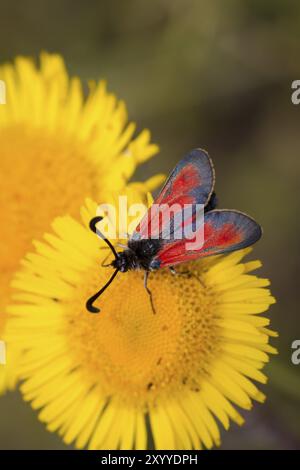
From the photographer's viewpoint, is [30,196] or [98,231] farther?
[30,196]

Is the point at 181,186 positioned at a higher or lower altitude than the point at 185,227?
higher

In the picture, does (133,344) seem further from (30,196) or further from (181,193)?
(30,196)

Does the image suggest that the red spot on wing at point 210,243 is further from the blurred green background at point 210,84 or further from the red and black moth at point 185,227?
the blurred green background at point 210,84

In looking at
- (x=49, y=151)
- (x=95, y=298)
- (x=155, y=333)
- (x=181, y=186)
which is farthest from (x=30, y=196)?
(x=155, y=333)

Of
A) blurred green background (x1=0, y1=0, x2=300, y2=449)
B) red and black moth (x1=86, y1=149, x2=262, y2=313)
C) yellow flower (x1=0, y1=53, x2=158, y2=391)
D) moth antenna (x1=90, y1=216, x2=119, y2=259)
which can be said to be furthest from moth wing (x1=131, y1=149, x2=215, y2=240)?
blurred green background (x1=0, y1=0, x2=300, y2=449)

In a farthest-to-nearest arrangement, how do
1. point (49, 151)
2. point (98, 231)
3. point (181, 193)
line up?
point (49, 151), point (98, 231), point (181, 193)

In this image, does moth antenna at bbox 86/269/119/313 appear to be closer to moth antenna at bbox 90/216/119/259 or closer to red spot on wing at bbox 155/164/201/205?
moth antenna at bbox 90/216/119/259
